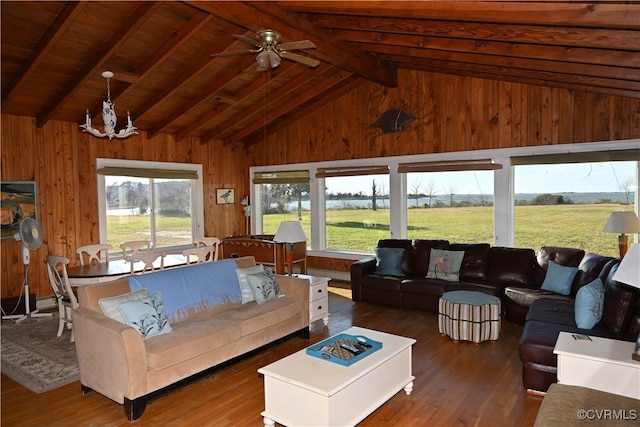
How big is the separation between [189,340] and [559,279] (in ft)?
13.5

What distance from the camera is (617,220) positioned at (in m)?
4.64

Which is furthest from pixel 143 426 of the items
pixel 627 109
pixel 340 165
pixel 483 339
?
pixel 627 109

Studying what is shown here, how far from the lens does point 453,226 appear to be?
264 inches

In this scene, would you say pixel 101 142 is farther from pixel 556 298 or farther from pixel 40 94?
pixel 556 298

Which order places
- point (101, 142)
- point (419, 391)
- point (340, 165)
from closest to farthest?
point (419, 391) < point (101, 142) < point (340, 165)

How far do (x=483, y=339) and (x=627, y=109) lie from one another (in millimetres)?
3507

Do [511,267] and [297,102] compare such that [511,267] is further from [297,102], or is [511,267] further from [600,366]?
[297,102]

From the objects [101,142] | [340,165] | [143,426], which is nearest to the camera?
Result: [143,426]

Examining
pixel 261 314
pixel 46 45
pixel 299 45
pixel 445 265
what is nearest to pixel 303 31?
pixel 299 45

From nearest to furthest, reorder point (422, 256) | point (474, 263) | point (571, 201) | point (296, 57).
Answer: point (296, 57) → point (474, 263) → point (571, 201) → point (422, 256)

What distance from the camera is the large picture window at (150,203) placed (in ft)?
22.1

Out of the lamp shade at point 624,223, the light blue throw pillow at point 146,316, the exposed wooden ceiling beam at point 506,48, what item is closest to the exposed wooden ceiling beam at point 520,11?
the exposed wooden ceiling beam at point 506,48

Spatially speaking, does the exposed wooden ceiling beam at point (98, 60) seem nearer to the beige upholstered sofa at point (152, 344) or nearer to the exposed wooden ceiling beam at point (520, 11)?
the exposed wooden ceiling beam at point (520, 11)

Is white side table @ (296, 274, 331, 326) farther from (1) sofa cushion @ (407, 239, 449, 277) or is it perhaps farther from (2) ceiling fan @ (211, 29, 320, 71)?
(2) ceiling fan @ (211, 29, 320, 71)
